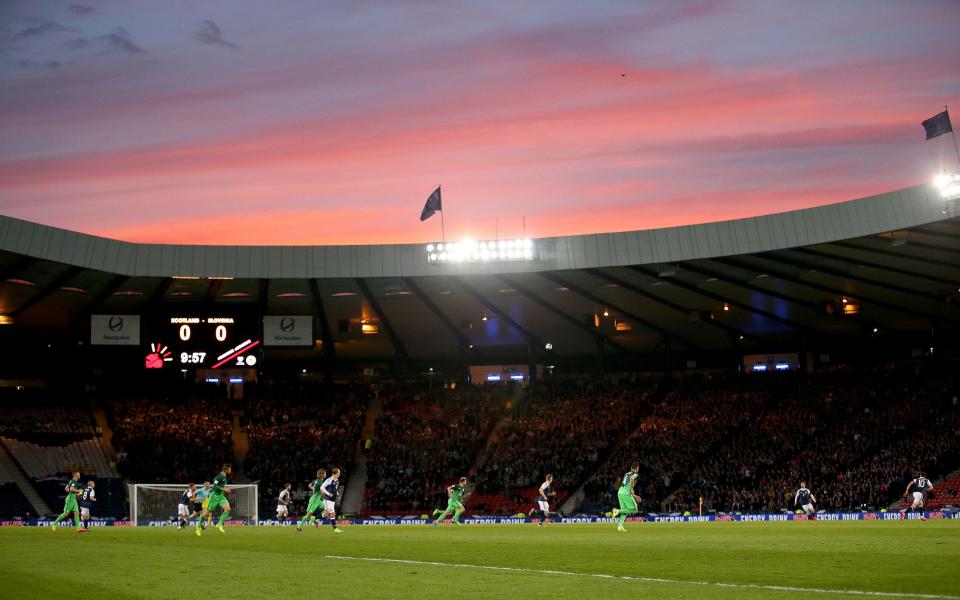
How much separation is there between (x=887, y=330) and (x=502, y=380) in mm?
22286

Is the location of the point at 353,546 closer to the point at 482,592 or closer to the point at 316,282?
the point at 482,592

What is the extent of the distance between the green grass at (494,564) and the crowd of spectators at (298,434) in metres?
30.0

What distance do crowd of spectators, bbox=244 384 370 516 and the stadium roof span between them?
337 centimetres

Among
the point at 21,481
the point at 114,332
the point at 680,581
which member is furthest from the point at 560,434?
the point at 680,581

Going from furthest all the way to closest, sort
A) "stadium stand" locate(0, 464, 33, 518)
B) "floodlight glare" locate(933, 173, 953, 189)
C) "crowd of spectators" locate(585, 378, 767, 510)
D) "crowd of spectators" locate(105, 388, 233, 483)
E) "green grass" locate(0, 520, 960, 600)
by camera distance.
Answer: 1. "crowd of spectators" locate(105, 388, 233, 483)
2. "crowd of spectators" locate(585, 378, 767, 510)
3. "stadium stand" locate(0, 464, 33, 518)
4. "floodlight glare" locate(933, 173, 953, 189)
5. "green grass" locate(0, 520, 960, 600)

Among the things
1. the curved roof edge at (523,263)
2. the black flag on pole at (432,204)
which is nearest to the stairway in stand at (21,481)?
the curved roof edge at (523,263)

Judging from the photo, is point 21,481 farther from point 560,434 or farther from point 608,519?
point 608,519

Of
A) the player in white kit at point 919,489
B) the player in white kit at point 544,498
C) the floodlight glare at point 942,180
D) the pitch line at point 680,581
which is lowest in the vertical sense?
the pitch line at point 680,581

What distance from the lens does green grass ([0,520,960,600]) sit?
45.4ft

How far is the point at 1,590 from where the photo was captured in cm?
1477

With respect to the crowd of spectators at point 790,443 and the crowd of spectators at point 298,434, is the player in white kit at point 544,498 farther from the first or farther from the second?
the crowd of spectators at point 298,434

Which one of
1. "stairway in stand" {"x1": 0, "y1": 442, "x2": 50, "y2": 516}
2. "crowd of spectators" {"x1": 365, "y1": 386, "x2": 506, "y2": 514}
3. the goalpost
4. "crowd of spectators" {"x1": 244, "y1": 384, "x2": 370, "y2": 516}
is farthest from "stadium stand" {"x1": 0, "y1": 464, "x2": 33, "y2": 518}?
"crowd of spectators" {"x1": 365, "y1": 386, "x2": 506, "y2": 514}

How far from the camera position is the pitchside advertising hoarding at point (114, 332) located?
146 ft

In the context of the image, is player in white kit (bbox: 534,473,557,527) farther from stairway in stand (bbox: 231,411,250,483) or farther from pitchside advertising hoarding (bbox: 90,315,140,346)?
stairway in stand (bbox: 231,411,250,483)
